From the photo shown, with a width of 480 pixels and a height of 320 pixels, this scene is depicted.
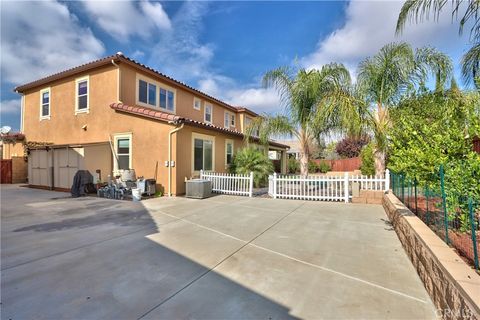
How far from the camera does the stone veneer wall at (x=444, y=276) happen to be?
6.65 ft

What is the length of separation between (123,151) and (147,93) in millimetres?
3510

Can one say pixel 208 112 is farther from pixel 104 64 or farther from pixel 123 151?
pixel 123 151

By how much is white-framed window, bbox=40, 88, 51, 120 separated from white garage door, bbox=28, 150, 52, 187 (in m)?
2.31

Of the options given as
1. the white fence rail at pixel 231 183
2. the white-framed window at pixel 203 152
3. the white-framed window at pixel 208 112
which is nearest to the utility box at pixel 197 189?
the white fence rail at pixel 231 183

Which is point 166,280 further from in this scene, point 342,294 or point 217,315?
point 342,294

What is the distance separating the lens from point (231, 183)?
467 inches

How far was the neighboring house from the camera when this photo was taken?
11078 mm

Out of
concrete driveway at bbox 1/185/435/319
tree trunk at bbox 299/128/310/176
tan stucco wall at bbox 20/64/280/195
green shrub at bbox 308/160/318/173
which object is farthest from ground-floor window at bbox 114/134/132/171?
green shrub at bbox 308/160/318/173

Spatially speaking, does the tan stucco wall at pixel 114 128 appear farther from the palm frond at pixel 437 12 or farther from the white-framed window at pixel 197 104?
the palm frond at pixel 437 12

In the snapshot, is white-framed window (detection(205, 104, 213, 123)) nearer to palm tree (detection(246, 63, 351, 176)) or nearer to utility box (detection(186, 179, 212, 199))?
palm tree (detection(246, 63, 351, 176))

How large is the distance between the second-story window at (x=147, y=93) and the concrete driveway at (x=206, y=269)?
779 cm

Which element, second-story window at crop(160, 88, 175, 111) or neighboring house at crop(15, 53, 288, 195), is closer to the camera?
neighboring house at crop(15, 53, 288, 195)

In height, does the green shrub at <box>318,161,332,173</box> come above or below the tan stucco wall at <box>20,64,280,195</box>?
below

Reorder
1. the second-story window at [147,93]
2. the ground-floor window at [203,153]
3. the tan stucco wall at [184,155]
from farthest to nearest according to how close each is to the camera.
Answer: the second-story window at [147,93] < the ground-floor window at [203,153] < the tan stucco wall at [184,155]
